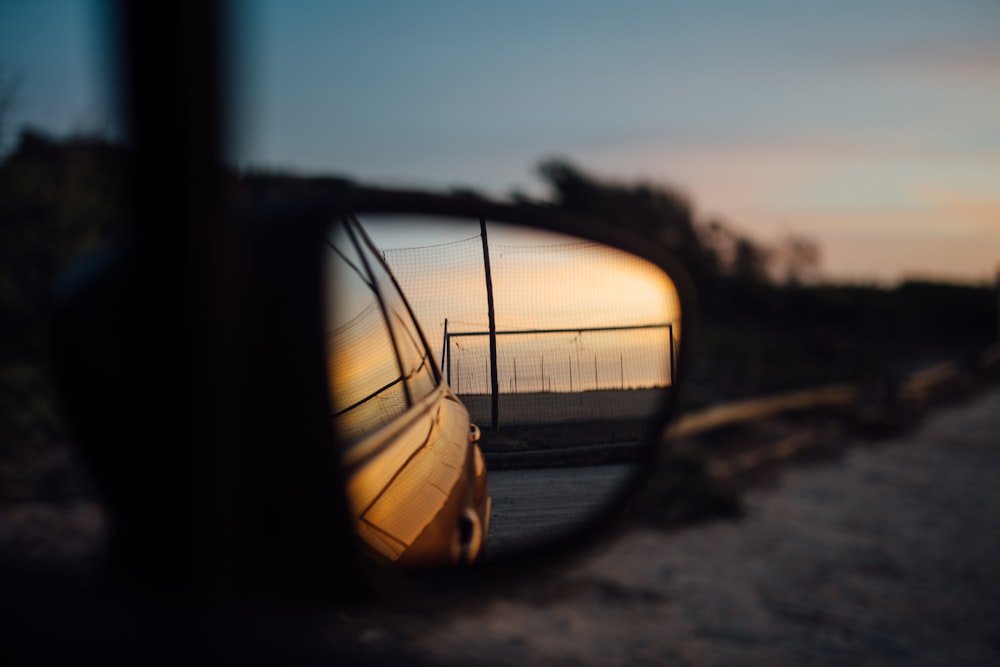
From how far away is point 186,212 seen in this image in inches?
34.2

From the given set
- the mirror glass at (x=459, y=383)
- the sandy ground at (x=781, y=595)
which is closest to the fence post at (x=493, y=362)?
the mirror glass at (x=459, y=383)

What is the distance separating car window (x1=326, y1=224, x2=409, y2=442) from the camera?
0.85 m

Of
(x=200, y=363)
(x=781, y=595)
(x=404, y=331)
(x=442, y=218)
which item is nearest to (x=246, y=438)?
(x=200, y=363)

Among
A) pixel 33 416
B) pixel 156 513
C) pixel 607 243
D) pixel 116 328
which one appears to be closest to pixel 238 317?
pixel 116 328

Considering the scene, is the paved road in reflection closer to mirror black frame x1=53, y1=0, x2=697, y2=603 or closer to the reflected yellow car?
the reflected yellow car

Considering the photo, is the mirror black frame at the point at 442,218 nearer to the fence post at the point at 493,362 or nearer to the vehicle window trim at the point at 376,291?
the vehicle window trim at the point at 376,291

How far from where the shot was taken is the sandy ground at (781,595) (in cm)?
423

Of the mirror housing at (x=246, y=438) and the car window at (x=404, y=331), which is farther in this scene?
the car window at (x=404, y=331)

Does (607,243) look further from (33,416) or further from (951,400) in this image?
(951,400)

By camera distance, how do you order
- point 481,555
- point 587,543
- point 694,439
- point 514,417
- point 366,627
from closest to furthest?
point 514,417 < point 481,555 < point 587,543 < point 366,627 < point 694,439

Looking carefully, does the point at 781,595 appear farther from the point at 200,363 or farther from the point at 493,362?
the point at 200,363

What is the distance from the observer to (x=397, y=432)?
95 centimetres

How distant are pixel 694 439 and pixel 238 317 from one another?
8.66 m

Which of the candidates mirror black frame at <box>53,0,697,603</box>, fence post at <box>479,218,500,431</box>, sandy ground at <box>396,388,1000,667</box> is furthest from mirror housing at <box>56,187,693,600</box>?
sandy ground at <box>396,388,1000,667</box>
